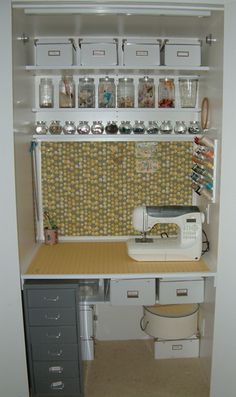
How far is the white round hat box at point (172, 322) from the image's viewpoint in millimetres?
2604

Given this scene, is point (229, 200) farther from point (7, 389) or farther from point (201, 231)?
point (7, 389)

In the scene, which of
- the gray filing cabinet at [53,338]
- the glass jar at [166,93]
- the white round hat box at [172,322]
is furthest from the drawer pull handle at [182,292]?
the glass jar at [166,93]

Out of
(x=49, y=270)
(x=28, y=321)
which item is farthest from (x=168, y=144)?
(x=28, y=321)

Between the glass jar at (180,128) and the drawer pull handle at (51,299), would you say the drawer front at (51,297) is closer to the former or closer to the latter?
the drawer pull handle at (51,299)

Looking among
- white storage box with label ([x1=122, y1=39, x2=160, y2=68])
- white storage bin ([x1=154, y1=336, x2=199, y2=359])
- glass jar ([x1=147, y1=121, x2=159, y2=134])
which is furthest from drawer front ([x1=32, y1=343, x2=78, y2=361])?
white storage box with label ([x1=122, y1=39, x2=160, y2=68])

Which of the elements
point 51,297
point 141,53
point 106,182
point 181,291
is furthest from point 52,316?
point 141,53

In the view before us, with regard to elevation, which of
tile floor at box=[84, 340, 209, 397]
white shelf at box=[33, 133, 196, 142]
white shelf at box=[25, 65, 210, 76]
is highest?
white shelf at box=[25, 65, 210, 76]

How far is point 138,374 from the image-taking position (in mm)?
2588

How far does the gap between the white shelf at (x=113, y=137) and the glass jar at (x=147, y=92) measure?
0.72ft

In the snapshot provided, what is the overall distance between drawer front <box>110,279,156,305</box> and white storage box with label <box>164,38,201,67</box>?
4.59ft

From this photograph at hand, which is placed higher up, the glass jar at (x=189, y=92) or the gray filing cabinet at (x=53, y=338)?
the glass jar at (x=189, y=92)

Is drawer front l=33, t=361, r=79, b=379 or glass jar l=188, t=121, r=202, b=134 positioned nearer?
drawer front l=33, t=361, r=79, b=379

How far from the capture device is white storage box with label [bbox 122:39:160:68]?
2.40 m

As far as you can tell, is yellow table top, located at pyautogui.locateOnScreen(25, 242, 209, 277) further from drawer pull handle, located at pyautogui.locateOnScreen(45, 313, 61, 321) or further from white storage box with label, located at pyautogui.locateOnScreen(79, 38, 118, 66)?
white storage box with label, located at pyautogui.locateOnScreen(79, 38, 118, 66)
